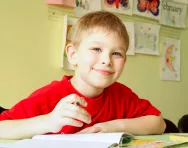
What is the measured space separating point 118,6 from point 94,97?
111cm

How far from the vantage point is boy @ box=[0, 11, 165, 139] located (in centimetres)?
77

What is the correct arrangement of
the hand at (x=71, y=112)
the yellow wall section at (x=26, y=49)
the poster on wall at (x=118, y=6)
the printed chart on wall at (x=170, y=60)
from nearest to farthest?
the hand at (x=71, y=112)
the yellow wall section at (x=26, y=49)
the poster on wall at (x=118, y=6)
the printed chart on wall at (x=170, y=60)

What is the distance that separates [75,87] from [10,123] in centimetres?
28

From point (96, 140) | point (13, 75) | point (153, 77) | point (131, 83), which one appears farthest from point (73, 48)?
point (153, 77)

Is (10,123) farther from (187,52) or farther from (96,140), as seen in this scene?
(187,52)

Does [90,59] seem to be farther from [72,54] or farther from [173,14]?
[173,14]

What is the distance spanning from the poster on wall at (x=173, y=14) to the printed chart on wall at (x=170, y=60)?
126mm

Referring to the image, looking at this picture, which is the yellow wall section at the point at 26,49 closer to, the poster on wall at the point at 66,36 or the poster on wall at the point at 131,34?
the poster on wall at the point at 66,36

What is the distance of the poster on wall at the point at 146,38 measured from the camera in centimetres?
209

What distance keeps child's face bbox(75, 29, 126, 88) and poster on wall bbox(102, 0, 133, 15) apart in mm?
1024

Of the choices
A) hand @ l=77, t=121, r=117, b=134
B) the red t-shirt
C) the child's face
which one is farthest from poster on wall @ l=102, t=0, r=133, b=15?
hand @ l=77, t=121, r=117, b=134

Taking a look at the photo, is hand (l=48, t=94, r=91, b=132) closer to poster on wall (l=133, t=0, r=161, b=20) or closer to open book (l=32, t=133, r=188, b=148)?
open book (l=32, t=133, r=188, b=148)

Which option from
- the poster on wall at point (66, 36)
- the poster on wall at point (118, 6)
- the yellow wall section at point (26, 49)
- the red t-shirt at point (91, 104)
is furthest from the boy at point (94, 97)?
the poster on wall at point (118, 6)

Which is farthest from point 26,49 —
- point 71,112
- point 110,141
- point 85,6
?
point 110,141
